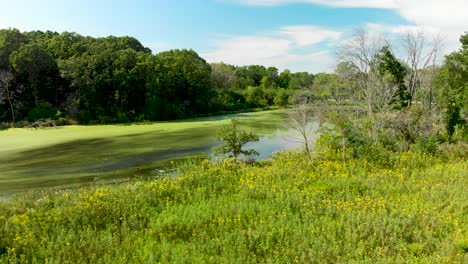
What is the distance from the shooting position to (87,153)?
946 inches

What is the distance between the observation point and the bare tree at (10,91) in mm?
41438

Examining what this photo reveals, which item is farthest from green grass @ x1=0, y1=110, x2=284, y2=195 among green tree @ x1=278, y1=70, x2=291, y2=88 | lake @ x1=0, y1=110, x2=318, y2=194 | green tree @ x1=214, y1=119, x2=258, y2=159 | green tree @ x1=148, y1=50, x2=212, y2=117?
green tree @ x1=278, y1=70, x2=291, y2=88

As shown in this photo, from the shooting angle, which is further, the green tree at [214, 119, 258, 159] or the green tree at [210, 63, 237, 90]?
the green tree at [210, 63, 237, 90]

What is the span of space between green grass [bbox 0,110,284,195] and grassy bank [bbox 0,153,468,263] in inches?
223

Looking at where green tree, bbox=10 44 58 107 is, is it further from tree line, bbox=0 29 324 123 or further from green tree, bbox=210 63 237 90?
green tree, bbox=210 63 237 90

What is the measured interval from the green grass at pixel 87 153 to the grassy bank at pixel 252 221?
5670 millimetres

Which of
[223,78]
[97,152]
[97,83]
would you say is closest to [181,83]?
[97,83]

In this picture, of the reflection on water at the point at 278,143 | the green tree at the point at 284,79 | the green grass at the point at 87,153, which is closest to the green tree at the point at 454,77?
the reflection on water at the point at 278,143

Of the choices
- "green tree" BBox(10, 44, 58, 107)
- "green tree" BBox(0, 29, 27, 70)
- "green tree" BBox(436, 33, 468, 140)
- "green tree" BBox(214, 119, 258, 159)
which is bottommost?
"green tree" BBox(214, 119, 258, 159)

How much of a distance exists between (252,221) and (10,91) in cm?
4523

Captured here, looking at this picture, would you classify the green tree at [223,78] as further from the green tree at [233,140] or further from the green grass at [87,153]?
the green tree at [233,140]

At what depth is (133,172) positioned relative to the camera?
60.2 ft

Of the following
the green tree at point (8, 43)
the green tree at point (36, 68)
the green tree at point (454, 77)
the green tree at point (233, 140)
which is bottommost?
the green tree at point (233, 140)

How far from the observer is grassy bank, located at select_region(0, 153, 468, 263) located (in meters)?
7.84
